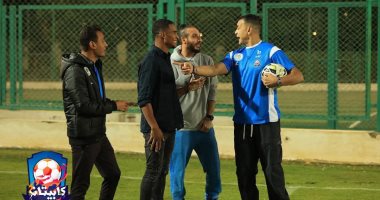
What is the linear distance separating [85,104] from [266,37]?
20.9ft

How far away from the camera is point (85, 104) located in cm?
739

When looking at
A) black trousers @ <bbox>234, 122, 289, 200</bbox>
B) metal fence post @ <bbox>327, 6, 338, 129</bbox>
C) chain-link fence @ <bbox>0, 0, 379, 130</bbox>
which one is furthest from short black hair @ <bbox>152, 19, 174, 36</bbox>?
metal fence post @ <bbox>327, 6, 338, 129</bbox>

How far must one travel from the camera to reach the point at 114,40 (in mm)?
19844

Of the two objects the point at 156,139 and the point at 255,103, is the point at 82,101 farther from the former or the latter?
the point at 255,103

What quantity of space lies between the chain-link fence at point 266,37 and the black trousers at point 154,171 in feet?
17.2

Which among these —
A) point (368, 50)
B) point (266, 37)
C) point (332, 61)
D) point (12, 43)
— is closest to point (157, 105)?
point (368, 50)

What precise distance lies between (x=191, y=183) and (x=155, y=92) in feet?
10.7

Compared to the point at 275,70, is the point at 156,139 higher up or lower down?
lower down

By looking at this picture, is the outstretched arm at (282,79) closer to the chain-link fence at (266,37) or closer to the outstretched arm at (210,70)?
the outstretched arm at (210,70)

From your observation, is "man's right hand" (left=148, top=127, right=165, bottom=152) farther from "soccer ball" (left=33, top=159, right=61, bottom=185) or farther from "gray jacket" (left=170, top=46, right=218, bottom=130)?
"gray jacket" (left=170, top=46, right=218, bottom=130)

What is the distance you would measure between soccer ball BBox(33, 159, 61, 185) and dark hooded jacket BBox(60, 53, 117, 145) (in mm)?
405

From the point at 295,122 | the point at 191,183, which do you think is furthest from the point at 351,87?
the point at 191,183

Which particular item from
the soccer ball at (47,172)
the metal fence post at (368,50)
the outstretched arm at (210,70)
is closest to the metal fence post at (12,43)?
the metal fence post at (368,50)

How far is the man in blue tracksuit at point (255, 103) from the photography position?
8.02m
